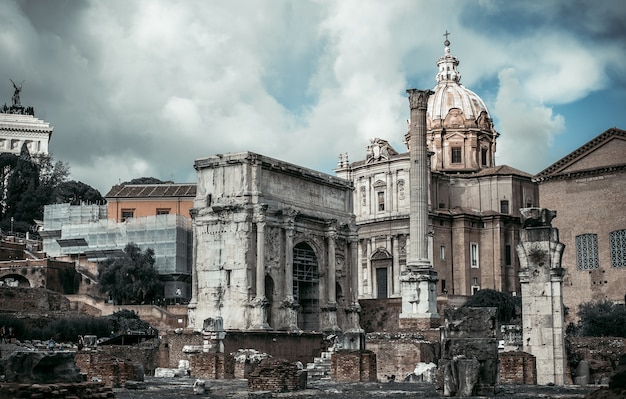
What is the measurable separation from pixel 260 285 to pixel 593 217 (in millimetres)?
21571

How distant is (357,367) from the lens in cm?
2302

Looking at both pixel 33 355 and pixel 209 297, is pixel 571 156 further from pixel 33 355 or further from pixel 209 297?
pixel 33 355

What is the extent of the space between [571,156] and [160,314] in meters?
24.3

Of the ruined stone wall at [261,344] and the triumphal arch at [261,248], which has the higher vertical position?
the triumphal arch at [261,248]

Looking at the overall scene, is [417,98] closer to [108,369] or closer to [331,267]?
[331,267]

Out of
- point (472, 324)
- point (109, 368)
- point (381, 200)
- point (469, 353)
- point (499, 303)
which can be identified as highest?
point (381, 200)

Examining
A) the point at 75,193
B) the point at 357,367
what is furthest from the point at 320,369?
the point at 75,193

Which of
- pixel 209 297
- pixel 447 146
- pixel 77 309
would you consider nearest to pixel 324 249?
pixel 209 297

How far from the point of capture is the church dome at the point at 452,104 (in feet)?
219

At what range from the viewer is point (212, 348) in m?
30.6

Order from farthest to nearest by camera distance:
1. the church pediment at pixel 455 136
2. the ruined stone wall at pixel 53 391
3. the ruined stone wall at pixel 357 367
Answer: the church pediment at pixel 455 136 < the ruined stone wall at pixel 357 367 < the ruined stone wall at pixel 53 391

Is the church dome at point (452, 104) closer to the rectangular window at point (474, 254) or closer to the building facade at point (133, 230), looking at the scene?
the rectangular window at point (474, 254)

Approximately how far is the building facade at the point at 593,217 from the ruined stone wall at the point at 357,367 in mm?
30248

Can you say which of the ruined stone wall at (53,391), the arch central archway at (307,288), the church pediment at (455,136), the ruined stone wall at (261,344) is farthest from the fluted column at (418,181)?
the ruined stone wall at (53,391)
